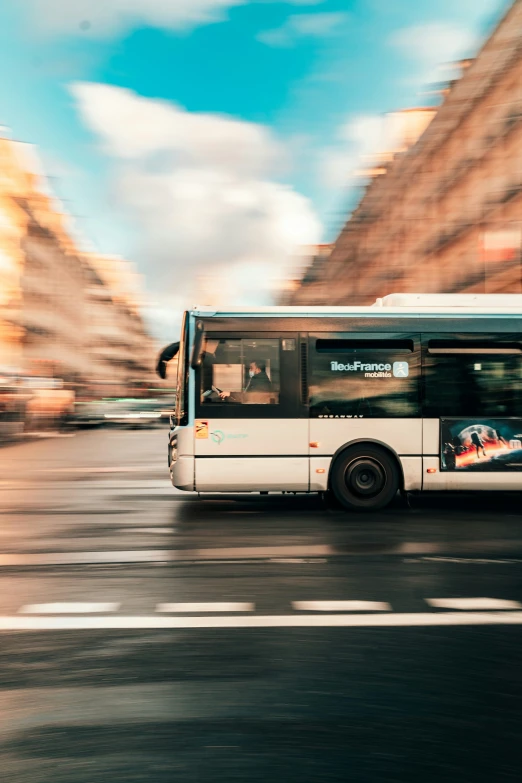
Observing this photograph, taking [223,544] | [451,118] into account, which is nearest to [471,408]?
[223,544]

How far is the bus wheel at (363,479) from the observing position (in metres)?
10.9

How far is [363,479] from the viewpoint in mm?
10992

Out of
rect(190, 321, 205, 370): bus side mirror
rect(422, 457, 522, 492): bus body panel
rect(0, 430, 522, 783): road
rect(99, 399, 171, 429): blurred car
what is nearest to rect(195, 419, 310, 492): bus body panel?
rect(190, 321, 205, 370): bus side mirror

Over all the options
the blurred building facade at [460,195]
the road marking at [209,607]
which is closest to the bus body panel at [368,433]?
the road marking at [209,607]

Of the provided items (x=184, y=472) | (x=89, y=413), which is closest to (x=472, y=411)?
(x=184, y=472)

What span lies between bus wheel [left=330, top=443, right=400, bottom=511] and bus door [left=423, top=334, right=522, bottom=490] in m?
0.47

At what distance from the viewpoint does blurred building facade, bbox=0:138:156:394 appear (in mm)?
61281

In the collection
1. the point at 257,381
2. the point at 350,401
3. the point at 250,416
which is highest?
the point at 257,381

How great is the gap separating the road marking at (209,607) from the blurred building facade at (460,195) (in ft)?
83.8

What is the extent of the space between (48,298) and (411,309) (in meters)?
71.2

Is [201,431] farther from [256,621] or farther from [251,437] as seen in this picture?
[256,621]

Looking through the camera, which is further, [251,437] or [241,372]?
[241,372]

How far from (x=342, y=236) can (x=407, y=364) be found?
50848 mm

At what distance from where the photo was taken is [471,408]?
36.7ft
